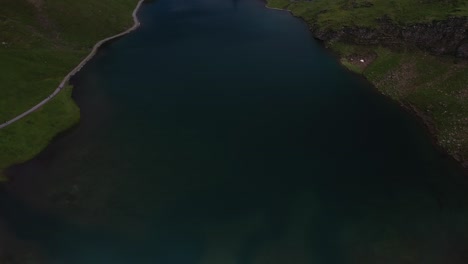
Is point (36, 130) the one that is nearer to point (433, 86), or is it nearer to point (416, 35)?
point (433, 86)

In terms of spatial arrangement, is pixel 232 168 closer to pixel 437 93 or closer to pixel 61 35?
pixel 437 93

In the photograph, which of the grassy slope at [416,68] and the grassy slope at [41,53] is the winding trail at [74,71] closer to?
the grassy slope at [41,53]

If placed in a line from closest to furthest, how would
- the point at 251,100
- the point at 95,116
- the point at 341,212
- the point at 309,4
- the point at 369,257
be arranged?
the point at 369,257 < the point at 341,212 < the point at 95,116 < the point at 251,100 < the point at 309,4

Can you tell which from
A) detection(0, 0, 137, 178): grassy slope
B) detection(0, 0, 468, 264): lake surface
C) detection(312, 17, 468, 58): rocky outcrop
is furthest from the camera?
detection(312, 17, 468, 58): rocky outcrop

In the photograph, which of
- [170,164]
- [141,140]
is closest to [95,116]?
[141,140]

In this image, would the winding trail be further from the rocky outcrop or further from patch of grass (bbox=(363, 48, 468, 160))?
patch of grass (bbox=(363, 48, 468, 160))

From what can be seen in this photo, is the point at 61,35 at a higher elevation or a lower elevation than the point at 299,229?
higher

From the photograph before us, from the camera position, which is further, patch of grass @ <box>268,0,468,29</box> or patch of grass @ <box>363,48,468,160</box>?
patch of grass @ <box>268,0,468,29</box>

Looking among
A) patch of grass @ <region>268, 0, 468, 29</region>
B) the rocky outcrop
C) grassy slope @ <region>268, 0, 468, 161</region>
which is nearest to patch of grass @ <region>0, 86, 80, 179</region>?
grassy slope @ <region>268, 0, 468, 161</region>
